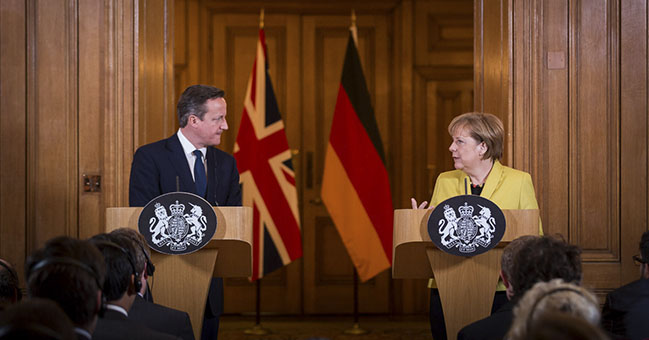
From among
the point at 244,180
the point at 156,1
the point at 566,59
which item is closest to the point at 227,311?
the point at 244,180

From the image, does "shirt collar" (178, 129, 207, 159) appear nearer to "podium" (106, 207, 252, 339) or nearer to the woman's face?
"podium" (106, 207, 252, 339)

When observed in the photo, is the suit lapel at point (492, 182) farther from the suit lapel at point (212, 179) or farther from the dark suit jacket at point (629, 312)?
the suit lapel at point (212, 179)

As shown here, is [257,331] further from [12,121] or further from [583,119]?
[583,119]

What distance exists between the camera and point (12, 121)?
4.34m

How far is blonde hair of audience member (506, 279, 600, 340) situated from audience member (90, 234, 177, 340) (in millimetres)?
982

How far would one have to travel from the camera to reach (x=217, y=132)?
3.78 meters

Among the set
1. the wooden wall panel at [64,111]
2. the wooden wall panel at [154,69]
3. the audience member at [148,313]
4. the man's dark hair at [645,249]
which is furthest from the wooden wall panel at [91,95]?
the man's dark hair at [645,249]

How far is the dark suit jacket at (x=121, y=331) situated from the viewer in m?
2.05

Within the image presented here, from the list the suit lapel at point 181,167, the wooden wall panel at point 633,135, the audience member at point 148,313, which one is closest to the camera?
the audience member at point 148,313

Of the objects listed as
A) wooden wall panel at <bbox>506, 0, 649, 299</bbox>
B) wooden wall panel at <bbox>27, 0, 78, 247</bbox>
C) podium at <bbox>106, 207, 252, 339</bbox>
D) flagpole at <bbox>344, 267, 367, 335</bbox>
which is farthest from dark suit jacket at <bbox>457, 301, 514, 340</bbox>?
flagpole at <bbox>344, 267, 367, 335</bbox>

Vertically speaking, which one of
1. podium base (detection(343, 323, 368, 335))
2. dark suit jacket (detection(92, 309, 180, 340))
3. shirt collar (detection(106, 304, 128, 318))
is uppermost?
shirt collar (detection(106, 304, 128, 318))

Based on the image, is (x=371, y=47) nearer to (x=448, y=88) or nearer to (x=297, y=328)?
(x=448, y=88)

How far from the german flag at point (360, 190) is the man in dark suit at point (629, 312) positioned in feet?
11.3

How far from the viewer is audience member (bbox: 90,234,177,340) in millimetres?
2061
